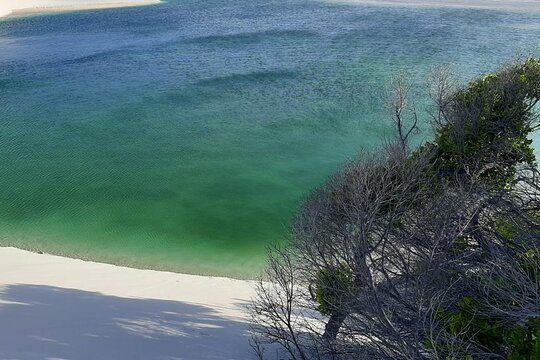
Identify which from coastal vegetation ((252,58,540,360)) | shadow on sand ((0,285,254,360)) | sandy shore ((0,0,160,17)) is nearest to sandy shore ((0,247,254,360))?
shadow on sand ((0,285,254,360))

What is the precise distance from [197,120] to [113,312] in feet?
43.9

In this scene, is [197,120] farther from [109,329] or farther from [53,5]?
[53,5]

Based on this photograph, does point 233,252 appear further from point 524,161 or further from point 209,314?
point 524,161

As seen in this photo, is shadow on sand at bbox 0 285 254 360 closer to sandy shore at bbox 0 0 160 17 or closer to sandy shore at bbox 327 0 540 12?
sandy shore at bbox 327 0 540 12

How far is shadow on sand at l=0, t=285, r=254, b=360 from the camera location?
27.7 ft

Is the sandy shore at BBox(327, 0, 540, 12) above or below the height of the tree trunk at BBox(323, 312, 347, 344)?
above

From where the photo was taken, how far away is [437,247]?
7.24 metres

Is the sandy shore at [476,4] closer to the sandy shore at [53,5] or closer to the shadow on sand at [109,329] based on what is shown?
the sandy shore at [53,5]

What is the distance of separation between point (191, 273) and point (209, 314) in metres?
2.66

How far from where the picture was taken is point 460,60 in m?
27.3

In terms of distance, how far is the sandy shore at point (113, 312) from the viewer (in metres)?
8.57

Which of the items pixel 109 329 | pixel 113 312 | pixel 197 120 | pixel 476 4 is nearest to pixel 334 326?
pixel 109 329

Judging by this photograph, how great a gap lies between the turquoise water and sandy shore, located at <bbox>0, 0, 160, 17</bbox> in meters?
10.4

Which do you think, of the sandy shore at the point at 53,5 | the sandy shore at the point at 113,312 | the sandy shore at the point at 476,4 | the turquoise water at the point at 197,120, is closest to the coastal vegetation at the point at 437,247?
the sandy shore at the point at 113,312
